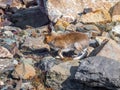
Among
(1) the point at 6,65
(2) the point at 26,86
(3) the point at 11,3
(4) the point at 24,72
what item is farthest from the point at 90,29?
(3) the point at 11,3

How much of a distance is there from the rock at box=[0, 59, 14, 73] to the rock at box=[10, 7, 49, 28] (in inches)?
144

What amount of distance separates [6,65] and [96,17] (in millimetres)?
4210

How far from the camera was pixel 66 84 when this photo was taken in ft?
27.9

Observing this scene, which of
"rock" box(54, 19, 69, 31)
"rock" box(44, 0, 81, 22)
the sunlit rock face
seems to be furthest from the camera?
the sunlit rock face

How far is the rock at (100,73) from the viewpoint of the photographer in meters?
7.68

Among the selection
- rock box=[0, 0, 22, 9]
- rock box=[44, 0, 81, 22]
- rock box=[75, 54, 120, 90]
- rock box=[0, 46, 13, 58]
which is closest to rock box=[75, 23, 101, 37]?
rock box=[44, 0, 81, 22]

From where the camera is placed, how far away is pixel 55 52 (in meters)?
10.5

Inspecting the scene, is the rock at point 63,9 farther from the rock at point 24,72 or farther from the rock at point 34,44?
the rock at point 24,72

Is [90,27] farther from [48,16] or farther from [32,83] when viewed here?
[32,83]

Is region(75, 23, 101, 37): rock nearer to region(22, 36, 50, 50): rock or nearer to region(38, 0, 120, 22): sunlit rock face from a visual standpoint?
region(38, 0, 120, 22): sunlit rock face

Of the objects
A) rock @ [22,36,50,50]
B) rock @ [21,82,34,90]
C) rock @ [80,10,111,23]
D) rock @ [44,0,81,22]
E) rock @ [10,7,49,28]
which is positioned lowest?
rock @ [21,82,34,90]

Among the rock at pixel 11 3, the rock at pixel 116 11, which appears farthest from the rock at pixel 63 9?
the rock at pixel 11 3

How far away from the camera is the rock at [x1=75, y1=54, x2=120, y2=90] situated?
7680 mm

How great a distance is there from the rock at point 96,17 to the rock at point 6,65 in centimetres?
366
